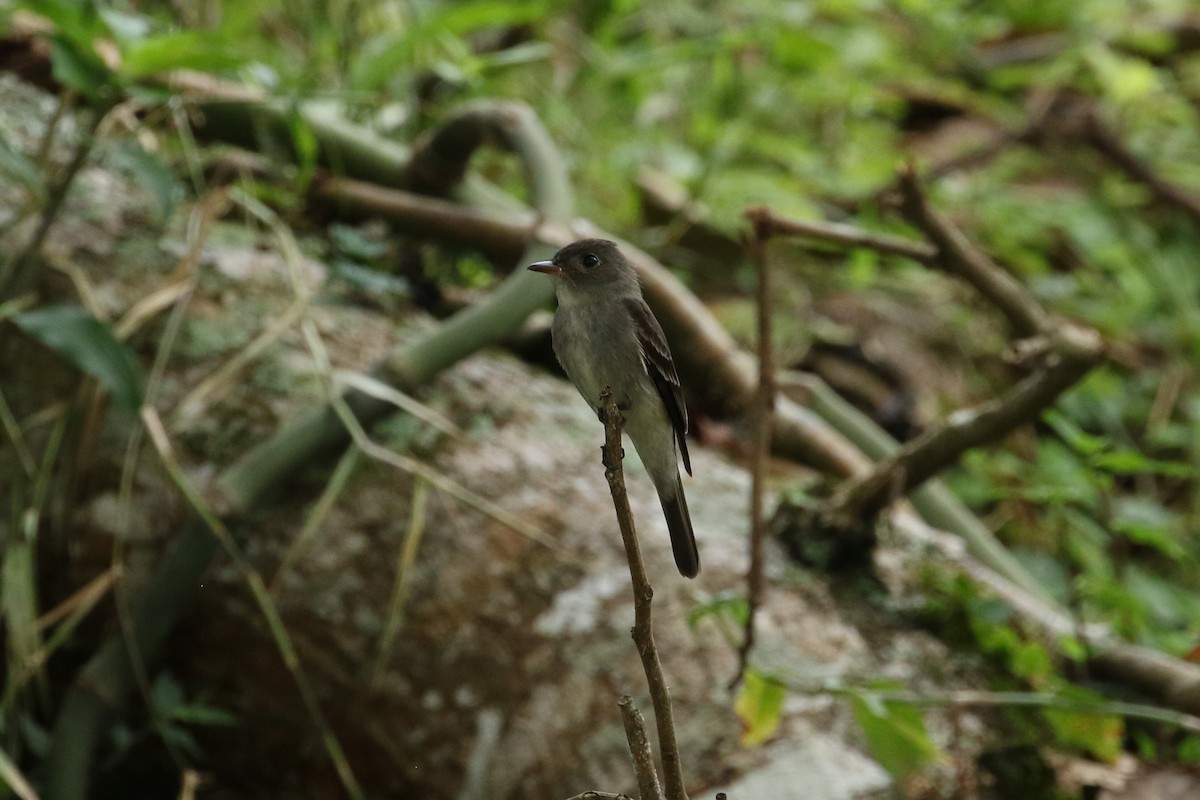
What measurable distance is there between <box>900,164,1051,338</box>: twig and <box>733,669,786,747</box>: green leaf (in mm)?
996

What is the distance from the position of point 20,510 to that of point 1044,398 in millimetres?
2243

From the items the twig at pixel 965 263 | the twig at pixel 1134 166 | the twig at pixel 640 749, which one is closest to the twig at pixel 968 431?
the twig at pixel 965 263

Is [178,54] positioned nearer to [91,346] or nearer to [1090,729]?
[91,346]

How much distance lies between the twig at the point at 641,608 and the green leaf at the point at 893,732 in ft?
2.92

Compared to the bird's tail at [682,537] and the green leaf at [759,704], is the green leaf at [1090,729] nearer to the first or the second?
the green leaf at [759,704]

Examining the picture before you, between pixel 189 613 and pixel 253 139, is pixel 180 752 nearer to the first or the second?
pixel 189 613

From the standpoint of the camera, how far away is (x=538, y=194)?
9.85 feet

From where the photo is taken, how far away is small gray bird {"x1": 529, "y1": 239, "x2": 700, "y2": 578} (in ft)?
4.90

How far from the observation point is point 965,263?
8.56 feet

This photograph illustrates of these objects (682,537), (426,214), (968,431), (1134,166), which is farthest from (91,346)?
(1134,166)

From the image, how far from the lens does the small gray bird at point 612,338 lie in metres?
1.49

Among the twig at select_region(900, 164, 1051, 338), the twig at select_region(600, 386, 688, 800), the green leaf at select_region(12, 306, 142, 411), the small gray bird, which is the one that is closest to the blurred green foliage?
the green leaf at select_region(12, 306, 142, 411)

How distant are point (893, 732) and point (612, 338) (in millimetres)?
996

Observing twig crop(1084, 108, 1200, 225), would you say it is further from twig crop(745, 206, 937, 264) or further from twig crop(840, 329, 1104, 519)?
twig crop(745, 206, 937, 264)
